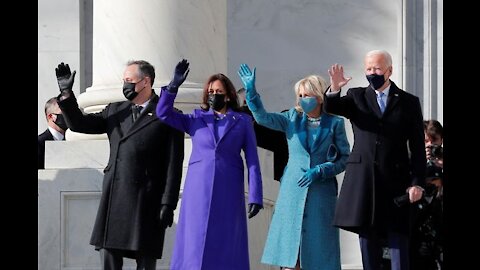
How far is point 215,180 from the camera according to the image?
16219mm

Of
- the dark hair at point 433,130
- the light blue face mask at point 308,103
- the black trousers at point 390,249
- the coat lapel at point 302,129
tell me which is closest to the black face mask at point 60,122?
the coat lapel at point 302,129

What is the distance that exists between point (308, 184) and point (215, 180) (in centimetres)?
98

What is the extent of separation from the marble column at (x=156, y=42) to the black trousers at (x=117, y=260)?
8.63ft

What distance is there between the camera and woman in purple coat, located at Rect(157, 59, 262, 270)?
16062mm

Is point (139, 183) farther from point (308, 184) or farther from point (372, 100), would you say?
point (372, 100)

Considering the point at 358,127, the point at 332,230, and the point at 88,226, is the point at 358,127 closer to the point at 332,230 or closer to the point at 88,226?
the point at 332,230

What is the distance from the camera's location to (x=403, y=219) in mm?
15867

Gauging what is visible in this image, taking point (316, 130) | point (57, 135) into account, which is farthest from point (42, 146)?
point (316, 130)

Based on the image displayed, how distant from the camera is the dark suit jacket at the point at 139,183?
16203 mm

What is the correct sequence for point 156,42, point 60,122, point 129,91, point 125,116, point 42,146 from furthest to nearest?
point 60,122
point 42,146
point 156,42
point 125,116
point 129,91

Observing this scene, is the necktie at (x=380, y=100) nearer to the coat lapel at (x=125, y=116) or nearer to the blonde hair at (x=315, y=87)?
the blonde hair at (x=315, y=87)

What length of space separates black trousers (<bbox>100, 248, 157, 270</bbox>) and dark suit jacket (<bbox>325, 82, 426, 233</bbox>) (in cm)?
176

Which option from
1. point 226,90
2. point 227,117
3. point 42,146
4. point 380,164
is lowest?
point 380,164
